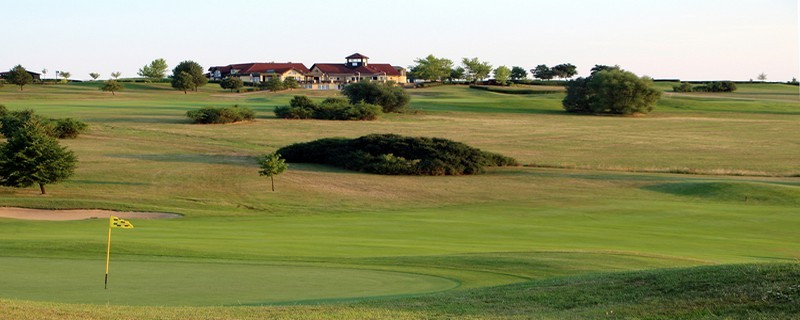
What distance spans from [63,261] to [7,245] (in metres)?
3.22

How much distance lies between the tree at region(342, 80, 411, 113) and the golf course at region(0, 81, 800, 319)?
20.9 m

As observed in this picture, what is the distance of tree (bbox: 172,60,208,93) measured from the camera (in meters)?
153

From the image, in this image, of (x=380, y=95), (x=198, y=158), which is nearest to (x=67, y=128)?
(x=198, y=158)

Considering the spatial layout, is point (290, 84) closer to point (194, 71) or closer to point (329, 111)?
point (194, 71)

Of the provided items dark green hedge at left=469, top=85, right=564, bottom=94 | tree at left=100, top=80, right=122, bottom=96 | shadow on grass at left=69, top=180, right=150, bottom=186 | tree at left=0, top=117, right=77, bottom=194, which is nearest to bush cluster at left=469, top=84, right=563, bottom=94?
dark green hedge at left=469, top=85, right=564, bottom=94

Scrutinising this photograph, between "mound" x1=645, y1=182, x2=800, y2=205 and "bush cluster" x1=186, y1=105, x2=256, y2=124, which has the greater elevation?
"bush cluster" x1=186, y1=105, x2=256, y2=124

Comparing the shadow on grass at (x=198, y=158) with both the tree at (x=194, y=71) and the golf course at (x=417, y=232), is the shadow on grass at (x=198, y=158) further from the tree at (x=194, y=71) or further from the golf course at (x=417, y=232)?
the tree at (x=194, y=71)

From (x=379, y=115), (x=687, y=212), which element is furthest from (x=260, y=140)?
(x=687, y=212)

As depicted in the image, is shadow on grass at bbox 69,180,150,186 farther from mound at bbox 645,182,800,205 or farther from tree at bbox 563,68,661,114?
tree at bbox 563,68,661,114

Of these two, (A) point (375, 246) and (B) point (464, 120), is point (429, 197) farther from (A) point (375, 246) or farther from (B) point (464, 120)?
(B) point (464, 120)

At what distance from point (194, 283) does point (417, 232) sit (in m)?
12.9

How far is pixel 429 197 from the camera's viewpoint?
138 ft

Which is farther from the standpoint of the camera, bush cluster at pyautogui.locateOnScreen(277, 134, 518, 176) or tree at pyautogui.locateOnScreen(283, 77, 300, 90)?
tree at pyautogui.locateOnScreen(283, 77, 300, 90)

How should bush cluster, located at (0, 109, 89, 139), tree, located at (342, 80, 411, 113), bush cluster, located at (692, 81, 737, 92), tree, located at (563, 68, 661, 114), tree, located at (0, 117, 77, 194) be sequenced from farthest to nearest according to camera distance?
bush cluster, located at (692, 81, 737, 92) → tree, located at (563, 68, 661, 114) → tree, located at (342, 80, 411, 113) → bush cluster, located at (0, 109, 89, 139) → tree, located at (0, 117, 77, 194)
